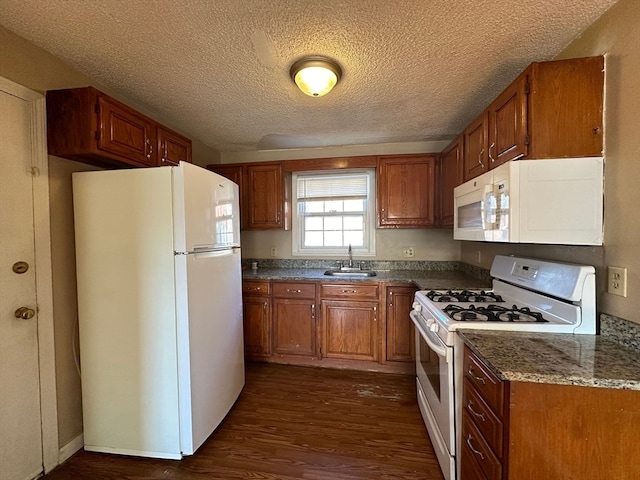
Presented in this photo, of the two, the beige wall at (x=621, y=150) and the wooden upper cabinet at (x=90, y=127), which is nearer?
the beige wall at (x=621, y=150)

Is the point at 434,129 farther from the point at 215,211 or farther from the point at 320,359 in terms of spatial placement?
the point at 320,359

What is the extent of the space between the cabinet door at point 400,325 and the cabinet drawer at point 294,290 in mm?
767

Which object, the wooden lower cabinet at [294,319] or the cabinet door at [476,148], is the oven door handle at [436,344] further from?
the wooden lower cabinet at [294,319]

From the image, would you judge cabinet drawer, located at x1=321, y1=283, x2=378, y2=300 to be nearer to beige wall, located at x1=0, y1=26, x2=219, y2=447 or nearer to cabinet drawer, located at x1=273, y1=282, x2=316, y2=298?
cabinet drawer, located at x1=273, y1=282, x2=316, y2=298

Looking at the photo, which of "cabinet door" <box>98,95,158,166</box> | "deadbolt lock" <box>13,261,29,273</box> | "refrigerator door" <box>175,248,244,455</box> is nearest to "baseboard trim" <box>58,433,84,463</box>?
"refrigerator door" <box>175,248,244,455</box>

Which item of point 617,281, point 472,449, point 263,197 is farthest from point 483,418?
point 263,197

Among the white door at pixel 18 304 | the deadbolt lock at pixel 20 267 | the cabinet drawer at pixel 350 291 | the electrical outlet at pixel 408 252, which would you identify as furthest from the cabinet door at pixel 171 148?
the electrical outlet at pixel 408 252

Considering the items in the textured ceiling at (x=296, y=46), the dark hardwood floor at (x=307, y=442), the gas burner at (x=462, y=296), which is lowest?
the dark hardwood floor at (x=307, y=442)

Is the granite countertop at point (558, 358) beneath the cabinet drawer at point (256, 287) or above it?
above

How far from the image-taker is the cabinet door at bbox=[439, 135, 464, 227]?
2279 millimetres

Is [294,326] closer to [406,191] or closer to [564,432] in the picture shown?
[406,191]

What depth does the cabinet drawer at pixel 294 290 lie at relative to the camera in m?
2.79

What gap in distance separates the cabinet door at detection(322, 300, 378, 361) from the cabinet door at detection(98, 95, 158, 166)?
1.96 metres

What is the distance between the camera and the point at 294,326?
284cm
